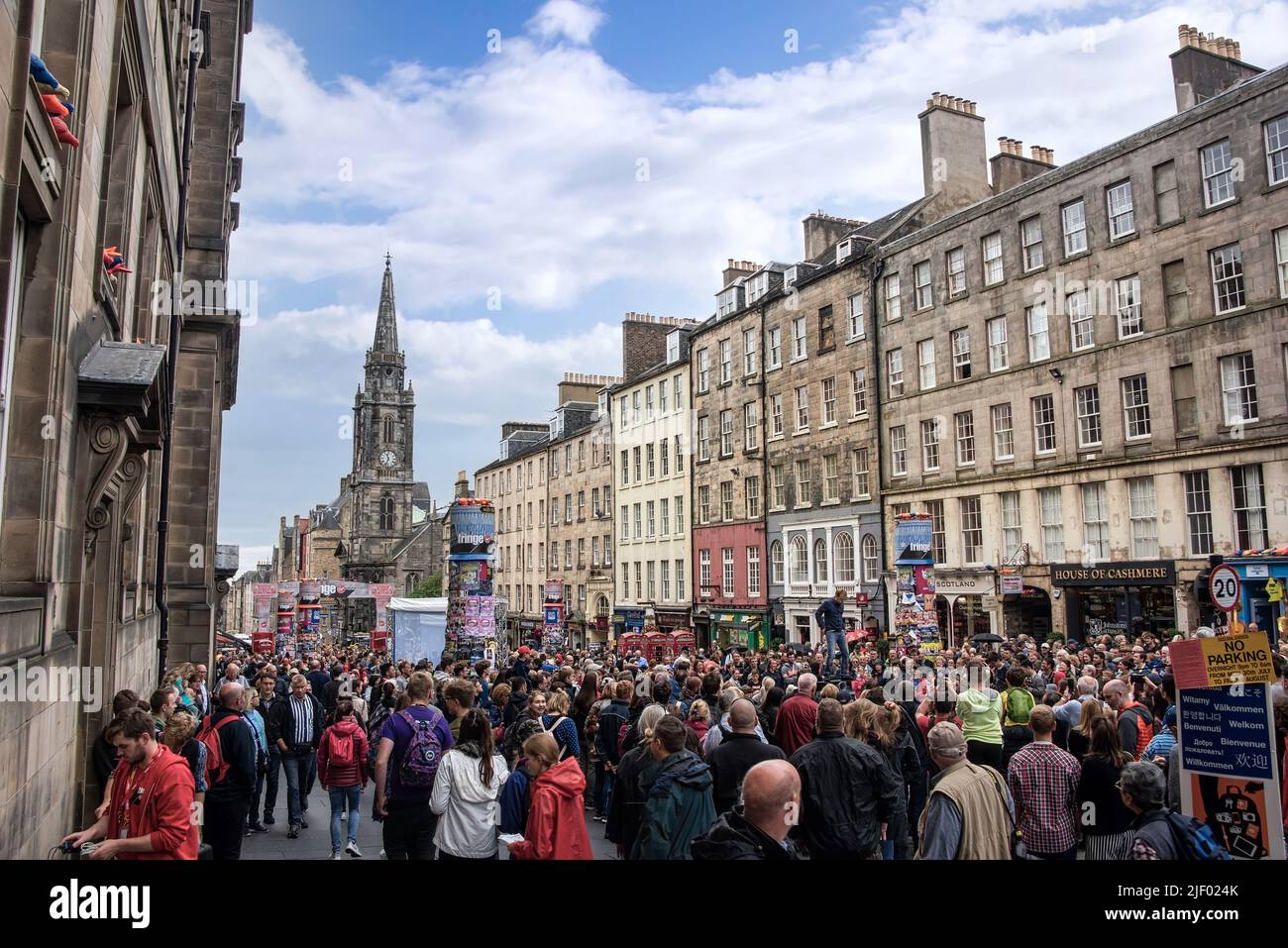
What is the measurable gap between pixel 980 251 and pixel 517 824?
28980 millimetres

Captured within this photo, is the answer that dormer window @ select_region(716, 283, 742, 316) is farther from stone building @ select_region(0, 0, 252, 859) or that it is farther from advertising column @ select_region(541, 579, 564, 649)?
stone building @ select_region(0, 0, 252, 859)

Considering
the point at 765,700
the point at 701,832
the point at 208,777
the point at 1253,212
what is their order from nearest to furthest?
the point at 701,832, the point at 208,777, the point at 765,700, the point at 1253,212

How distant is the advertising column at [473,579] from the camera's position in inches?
932

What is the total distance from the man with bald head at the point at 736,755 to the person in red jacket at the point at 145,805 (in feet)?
11.7

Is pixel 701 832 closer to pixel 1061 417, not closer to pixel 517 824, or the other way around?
pixel 517 824

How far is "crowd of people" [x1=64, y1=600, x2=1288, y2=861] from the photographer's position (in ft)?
16.5

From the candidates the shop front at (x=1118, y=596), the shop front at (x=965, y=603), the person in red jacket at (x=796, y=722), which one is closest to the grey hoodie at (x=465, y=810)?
the person in red jacket at (x=796, y=722)

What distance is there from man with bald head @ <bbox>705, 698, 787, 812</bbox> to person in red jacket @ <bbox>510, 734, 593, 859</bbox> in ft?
5.21

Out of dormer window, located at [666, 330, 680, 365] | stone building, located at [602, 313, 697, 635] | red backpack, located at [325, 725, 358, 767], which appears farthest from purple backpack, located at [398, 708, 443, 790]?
dormer window, located at [666, 330, 680, 365]

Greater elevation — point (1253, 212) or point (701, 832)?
point (1253, 212)

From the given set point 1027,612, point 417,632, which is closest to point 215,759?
point 417,632

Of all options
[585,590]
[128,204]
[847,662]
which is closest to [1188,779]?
[128,204]

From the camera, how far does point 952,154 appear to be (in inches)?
1383

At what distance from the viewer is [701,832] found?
5.82m
